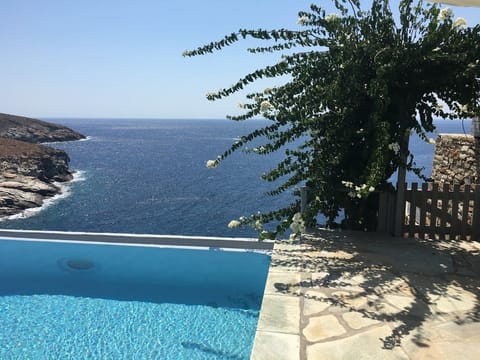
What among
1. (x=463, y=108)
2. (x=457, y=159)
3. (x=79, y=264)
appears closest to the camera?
(x=463, y=108)

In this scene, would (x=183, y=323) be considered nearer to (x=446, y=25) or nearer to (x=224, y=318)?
(x=224, y=318)

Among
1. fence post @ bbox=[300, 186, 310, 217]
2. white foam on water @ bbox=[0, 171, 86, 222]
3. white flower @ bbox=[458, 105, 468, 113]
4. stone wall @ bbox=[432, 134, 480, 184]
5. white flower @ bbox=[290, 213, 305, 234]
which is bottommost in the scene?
white foam on water @ bbox=[0, 171, 86, 222]

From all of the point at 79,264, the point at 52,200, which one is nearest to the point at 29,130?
the point at 52,200

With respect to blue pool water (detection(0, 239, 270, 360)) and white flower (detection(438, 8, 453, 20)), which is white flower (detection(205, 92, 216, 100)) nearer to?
blue pool water (detection(0, 239, 270, 360))

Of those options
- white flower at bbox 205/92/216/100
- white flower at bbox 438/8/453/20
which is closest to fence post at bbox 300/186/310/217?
white flower at bbox 205/92/216/100

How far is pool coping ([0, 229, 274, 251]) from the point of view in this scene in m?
7.04

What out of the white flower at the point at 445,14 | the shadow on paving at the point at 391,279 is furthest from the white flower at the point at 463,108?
the shadow on paving at the point at 391,279

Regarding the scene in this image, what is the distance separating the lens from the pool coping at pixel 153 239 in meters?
7.04

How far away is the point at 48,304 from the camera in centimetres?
626

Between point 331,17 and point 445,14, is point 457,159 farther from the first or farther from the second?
point 331,17

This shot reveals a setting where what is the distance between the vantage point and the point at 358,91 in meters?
5.46

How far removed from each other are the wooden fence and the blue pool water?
243cm

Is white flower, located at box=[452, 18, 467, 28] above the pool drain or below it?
above

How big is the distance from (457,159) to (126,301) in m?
7.06
